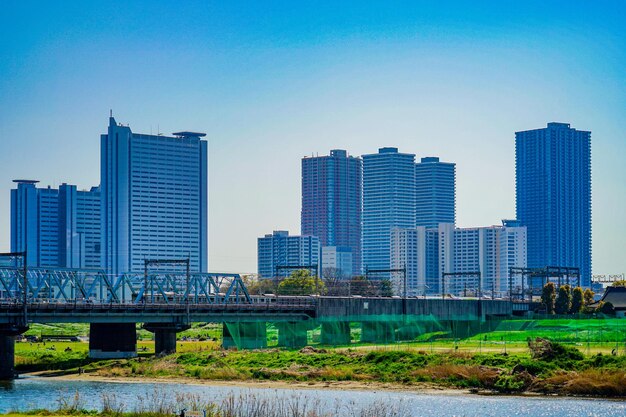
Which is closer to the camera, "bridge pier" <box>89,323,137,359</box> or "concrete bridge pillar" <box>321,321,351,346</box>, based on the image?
"concrete bridge pillar" <box>321,321,351,346</box>

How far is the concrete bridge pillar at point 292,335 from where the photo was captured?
9656 centimetres

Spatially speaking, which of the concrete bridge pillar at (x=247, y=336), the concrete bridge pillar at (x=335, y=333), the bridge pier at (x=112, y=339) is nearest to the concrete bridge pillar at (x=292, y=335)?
the concrete bridge pillar at (x=247, y=336)

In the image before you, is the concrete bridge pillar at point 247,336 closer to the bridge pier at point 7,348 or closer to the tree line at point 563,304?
the bridge pier at point 7,348

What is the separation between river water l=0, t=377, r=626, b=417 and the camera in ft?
184

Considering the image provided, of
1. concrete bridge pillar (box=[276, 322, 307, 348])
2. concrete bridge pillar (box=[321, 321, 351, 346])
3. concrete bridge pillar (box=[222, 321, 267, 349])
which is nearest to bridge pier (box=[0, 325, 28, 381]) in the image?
concrete bridge pillar (box=[222, 321, 267, 349])

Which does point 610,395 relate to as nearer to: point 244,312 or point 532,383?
point 532,383

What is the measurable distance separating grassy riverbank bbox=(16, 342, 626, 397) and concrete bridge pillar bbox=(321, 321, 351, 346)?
22.6 feet

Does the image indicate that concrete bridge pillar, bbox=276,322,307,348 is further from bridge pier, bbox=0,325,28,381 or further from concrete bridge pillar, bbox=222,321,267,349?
bridge pier, bbox=0,325,28,381

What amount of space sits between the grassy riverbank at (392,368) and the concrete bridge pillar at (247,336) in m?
4.75

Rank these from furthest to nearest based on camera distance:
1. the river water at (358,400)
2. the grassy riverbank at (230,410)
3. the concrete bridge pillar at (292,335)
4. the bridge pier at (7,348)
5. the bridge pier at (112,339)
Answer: the bridge pier at (112,339), the concrete bridge pillar at (292,335), the bridge pier at (7,348), the river water at (358,400), the grassy riverbank at (230,410)

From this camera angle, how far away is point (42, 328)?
175m

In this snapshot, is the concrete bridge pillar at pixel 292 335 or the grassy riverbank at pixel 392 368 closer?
the grassy riverbank at pixel 392 368

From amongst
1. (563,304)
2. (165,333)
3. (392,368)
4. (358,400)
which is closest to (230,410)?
(358,400)

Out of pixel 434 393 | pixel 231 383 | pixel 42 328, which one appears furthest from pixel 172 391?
pixel 42 328
